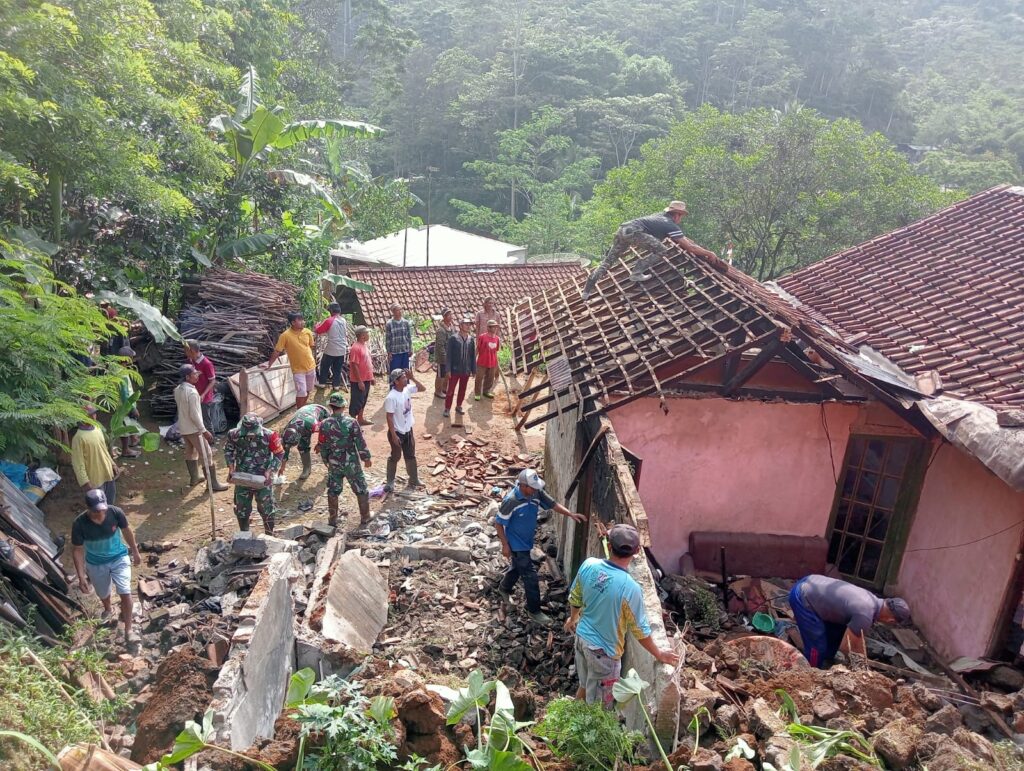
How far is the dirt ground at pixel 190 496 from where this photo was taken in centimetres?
841

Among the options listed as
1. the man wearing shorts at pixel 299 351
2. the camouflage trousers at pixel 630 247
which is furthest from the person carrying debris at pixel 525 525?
the man wearing shorts at pixel 299 351

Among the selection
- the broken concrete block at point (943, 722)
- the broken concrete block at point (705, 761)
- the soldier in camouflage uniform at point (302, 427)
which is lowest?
the soldier in camouflage uniform at point (302, 427)

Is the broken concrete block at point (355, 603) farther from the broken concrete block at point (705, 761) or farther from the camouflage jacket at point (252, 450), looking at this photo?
the broken concrete block at point (705, 761)

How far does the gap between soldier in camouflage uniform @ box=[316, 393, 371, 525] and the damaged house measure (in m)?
2.16

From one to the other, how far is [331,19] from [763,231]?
28.0 meters

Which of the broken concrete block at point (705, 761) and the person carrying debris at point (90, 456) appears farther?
the person carrying debris at point (90, 456)

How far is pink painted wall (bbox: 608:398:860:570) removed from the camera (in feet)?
25.4

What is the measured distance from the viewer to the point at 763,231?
19984 mm

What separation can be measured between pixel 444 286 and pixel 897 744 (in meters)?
17.8

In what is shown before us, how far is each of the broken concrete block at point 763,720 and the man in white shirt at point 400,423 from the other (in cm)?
571

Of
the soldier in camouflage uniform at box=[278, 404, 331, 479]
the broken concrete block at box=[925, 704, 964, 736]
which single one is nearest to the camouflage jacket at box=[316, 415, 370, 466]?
the soldier in camouflage uniform at box=[278, 404, 331, 479]

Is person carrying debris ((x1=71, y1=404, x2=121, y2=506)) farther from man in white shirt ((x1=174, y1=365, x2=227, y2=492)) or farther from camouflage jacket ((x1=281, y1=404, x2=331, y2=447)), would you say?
camouflage jacket ((x1=281, y1=404, x2=331, y2=447))

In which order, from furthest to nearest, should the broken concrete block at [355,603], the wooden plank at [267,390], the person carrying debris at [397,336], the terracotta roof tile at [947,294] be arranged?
the person carrying debris at [397,336], the wooden plank at [267,390], the terracotta roof tile at [947,294], the broken concrete block at [355,603]

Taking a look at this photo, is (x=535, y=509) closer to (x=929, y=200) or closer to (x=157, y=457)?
(x=157, y=457)
